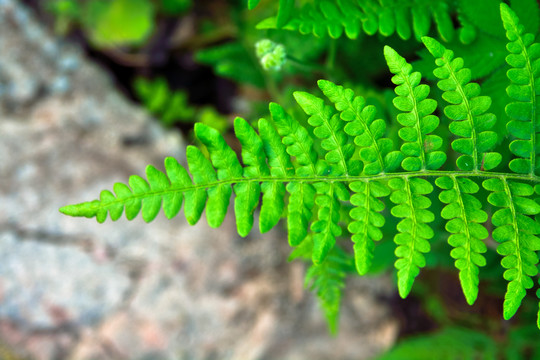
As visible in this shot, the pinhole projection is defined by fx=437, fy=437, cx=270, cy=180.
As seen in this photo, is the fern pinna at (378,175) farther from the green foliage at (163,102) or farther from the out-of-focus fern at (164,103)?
the green foliage at (163,102)

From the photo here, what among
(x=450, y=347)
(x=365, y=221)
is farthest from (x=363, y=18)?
(x=450, y=347)

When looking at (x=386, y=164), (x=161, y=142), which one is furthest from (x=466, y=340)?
(x=161, y=142)

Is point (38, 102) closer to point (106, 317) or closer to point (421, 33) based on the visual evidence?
point (106, 317)

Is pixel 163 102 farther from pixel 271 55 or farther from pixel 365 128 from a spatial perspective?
pixel 365 128

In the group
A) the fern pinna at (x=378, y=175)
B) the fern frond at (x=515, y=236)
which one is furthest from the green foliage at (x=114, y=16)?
the fern frond at (x=515, y=236)

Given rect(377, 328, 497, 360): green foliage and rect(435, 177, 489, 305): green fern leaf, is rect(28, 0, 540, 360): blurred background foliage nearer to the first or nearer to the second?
rect(377, 328, 497, 360): green foliage

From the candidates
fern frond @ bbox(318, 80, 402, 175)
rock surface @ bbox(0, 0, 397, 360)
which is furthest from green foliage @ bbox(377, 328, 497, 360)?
fern frond @ bbox(318, 80, 402, 175)
